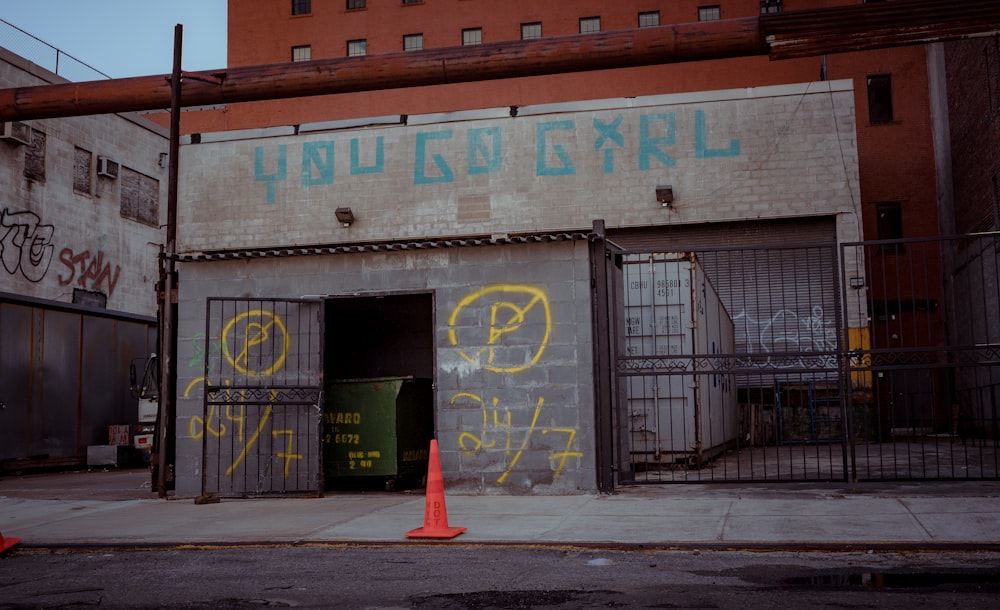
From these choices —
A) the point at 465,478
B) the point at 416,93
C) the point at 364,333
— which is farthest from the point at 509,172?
the point at 416,93

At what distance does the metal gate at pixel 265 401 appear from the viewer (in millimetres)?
12461

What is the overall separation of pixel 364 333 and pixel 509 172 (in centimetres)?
800

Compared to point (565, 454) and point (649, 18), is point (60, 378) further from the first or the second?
point (649, 18)

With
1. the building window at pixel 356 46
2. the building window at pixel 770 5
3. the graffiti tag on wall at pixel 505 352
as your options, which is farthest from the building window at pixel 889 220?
the graffiti tag on wall at pixel 505 352

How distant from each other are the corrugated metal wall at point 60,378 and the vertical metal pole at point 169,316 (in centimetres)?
696

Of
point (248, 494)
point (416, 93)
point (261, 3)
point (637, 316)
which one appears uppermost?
point (261, 3)

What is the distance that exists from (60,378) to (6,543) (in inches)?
468

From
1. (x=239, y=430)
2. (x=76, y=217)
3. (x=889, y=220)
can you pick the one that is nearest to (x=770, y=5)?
(x=889, y=220)

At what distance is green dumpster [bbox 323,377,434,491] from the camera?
41.7ft

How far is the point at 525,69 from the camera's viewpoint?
1536 cm

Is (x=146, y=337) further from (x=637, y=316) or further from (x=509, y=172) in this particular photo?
(x=637, y=316)

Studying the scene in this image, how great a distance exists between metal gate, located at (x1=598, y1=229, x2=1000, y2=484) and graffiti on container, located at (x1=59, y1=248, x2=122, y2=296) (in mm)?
16587

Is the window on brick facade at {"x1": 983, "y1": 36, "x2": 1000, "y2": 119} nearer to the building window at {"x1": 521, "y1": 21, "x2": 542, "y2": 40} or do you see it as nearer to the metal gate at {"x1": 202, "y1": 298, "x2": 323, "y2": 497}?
the metal gate at {"x1": 202, "y1": 298, "x2": 323, "y2": 497}

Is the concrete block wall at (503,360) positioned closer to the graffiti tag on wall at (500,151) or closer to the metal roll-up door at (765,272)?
the metal roll-up door at (765,272)
